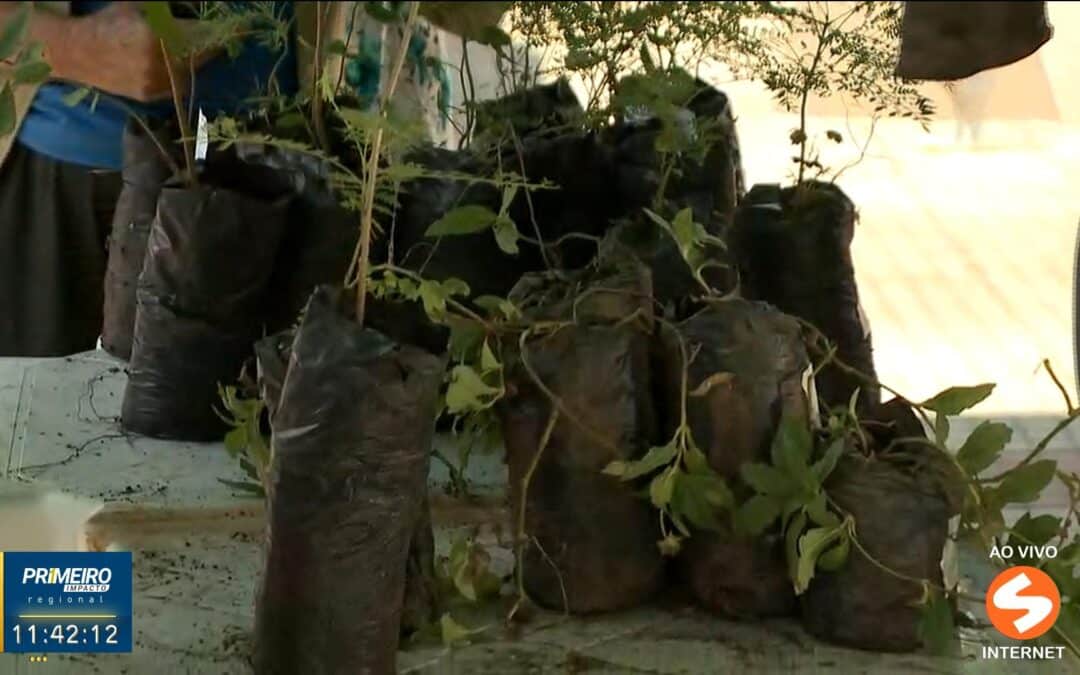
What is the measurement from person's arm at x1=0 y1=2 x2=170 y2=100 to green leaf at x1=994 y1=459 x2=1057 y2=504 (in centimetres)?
74

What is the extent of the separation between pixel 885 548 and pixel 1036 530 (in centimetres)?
13

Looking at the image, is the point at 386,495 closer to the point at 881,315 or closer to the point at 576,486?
the point at 576,486

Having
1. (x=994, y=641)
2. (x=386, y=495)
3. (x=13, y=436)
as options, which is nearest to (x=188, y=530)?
(x=13, y=436)

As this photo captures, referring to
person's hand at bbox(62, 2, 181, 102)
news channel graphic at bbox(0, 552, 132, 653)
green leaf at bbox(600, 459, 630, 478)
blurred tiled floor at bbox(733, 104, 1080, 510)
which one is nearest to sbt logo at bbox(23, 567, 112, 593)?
news channel graphic at bbox(0, 552, 132, 653)

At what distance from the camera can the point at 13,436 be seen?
46.0 inches

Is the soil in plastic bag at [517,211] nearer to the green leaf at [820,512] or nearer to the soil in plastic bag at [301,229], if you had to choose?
the soil in plastic bag at [301,229]

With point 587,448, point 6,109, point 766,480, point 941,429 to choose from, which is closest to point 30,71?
point 6,109

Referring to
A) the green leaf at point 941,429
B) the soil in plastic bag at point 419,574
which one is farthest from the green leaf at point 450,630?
the green leaf at point 941,429

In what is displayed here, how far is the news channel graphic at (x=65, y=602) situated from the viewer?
0.84m

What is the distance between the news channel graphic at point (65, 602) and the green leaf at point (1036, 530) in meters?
0.61

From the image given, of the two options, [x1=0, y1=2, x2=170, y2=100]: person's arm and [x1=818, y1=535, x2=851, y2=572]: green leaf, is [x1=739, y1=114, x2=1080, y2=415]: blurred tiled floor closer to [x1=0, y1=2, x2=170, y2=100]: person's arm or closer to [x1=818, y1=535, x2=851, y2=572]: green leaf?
[x1=818, y1=535, x2=851, y2=572]: green leaf

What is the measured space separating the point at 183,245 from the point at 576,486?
0.44 meters

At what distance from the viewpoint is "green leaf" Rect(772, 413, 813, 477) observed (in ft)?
2.85

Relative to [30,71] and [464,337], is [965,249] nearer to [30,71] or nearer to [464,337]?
[464,337]
